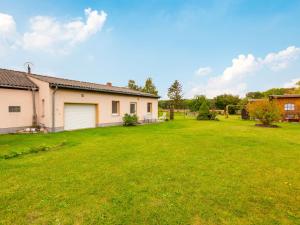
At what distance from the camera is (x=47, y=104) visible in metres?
11.0

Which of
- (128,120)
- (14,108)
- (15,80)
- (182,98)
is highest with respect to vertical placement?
(182,98)

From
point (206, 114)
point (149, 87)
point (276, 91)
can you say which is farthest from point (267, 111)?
point (276, 91)

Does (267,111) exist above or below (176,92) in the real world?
below

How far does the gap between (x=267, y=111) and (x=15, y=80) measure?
61.3 feet

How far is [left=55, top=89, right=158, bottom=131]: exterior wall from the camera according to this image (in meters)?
11.5

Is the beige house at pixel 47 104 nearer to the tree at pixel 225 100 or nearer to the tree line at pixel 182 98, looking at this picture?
the tree line at pixel 182 98

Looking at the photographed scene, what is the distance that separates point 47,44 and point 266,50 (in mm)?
20258

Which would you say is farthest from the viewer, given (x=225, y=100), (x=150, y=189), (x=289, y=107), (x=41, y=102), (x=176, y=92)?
(x=176, y=92)

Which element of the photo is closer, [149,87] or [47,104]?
[47,104]

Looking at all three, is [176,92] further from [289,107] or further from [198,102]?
[289,107]

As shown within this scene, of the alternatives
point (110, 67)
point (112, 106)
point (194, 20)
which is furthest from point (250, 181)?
point (110, 67)

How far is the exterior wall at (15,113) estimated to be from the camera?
1037 cm

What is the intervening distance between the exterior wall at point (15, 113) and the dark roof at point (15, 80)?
0.98 ft

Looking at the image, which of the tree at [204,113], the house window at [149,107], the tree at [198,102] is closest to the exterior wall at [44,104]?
the house window at [149,107]
